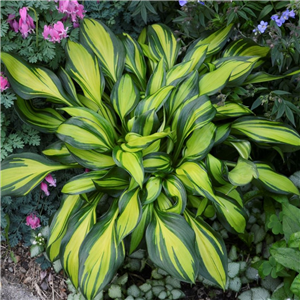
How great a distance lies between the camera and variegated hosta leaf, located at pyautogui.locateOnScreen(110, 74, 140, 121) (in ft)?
5.92

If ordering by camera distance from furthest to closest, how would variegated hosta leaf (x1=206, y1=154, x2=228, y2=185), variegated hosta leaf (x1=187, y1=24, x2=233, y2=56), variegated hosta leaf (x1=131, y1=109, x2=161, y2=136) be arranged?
variegated hosta leaf (x1=187, y1=24, x2=233, y2=56), variegated hosta leaf (x1=206, y1=154, x2=228, y2=185), variegated hosta leaf (x1=131, y1=109, x2=161, y2=136)

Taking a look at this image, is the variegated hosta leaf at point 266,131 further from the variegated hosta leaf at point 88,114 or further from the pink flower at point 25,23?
the pink flower at point 25,23

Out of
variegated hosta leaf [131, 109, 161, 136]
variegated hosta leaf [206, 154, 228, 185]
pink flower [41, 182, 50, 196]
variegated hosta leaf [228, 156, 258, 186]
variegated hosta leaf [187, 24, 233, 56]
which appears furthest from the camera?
variegated hosta leaf [187, 24, 233, 56]

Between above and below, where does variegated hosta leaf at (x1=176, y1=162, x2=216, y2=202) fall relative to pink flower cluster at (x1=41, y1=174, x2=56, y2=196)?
above

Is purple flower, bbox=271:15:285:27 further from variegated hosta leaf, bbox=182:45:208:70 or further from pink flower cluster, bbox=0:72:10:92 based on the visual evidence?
pink flower cluster, bbox=0:72:10:92

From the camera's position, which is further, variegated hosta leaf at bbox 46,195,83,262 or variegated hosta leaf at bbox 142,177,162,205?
variegated hosta leaf at bbox 46,195,83,262

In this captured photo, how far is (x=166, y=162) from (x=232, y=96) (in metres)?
0.47

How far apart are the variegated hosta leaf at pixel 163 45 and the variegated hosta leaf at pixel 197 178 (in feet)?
1.94

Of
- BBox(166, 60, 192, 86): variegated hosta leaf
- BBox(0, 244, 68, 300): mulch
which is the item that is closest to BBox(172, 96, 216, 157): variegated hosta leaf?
BBox(166, 60, 192, 86): variegated hosta leaf

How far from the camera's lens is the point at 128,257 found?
1.93 meters

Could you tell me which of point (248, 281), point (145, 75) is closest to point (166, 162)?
point (145, 75)

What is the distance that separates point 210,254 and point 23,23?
3.99 feet

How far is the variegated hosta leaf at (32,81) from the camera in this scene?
5.49 feet

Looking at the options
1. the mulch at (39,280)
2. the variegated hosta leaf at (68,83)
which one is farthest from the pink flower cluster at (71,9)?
the mulch at (39,280)
